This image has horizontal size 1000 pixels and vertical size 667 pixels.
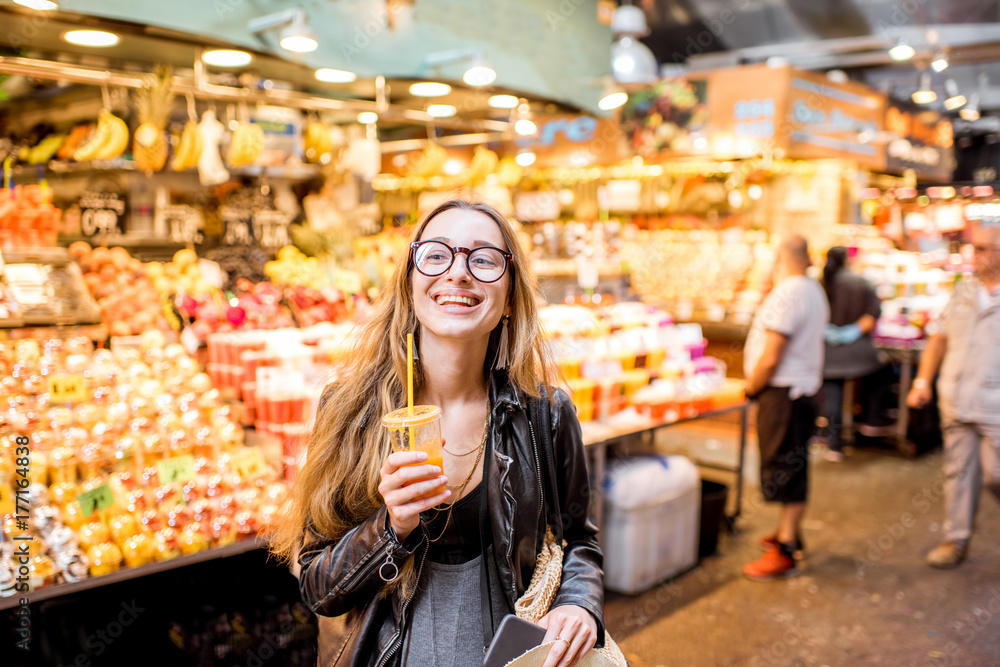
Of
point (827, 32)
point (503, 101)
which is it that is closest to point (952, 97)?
point (827, 32)

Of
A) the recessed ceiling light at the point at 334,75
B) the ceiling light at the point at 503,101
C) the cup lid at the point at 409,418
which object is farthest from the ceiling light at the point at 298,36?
the cup lid at the point at 409,418

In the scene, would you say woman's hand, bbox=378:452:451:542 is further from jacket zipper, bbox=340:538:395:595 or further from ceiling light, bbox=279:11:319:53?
ceiling light, bbox=279:11:319:53

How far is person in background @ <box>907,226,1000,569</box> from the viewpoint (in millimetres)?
4277

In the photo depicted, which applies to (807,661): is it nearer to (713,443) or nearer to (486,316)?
(486,316)

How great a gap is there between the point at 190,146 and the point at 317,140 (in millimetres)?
992

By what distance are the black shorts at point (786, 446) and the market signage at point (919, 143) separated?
6829 mm

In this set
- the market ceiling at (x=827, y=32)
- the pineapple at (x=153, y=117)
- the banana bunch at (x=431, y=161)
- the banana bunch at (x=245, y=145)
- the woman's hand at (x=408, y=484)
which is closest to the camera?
the woman's hand at (x=408, y=484)

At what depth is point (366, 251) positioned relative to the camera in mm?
6242

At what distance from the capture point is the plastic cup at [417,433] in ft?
4.64

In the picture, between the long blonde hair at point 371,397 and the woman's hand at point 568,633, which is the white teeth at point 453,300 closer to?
the long blonde hair at point 371,397

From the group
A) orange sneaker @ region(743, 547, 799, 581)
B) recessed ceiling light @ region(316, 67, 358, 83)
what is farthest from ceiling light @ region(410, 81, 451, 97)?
orange sneaker @ region(743, 547, 799, 581)

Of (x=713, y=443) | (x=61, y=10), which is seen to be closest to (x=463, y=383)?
(x=61, y=10)

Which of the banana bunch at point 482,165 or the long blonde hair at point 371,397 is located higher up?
the banana bunch at point 482,165

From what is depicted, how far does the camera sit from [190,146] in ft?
16.1
